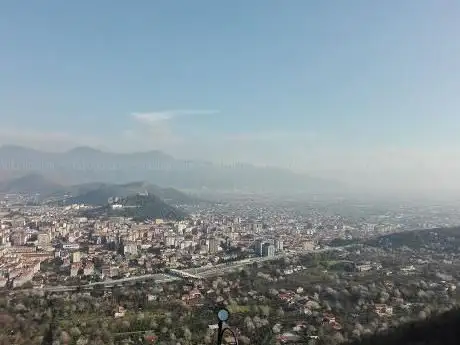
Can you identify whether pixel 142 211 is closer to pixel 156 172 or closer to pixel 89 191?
pixel 89 191

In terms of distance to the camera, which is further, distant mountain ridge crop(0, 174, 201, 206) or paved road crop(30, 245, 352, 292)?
distant mountain ridge crop(0, 174, 201, 206)

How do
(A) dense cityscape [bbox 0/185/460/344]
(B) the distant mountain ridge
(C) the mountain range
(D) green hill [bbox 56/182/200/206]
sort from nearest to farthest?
(A) dense cityscape [bbox 0/185/460/344] → (D) green hill [bbox 56/182/200/206] → (B) the distant mountain ridge → (C) the mountain range

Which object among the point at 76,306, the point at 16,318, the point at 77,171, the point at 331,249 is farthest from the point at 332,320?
the point at 77,171

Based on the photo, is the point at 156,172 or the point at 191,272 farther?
the point at 156,172

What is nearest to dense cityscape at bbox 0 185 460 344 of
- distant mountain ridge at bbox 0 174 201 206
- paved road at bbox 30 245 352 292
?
paved road at bbox 30 245 352 292

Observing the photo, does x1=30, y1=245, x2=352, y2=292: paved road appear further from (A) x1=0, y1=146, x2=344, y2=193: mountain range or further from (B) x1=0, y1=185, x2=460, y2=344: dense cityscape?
(A) x1=0, y1=146, x2=344, y2=193: mountain range

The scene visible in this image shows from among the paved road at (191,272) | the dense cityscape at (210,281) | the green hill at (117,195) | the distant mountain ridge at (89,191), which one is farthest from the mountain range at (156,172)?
the paved road at (191,272)

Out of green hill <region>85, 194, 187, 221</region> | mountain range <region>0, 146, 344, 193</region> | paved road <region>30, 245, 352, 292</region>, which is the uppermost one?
mountain range <region>0, 146, 344, 193</region>

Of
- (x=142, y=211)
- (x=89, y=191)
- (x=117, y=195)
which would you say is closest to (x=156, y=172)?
(x=89, y=191)

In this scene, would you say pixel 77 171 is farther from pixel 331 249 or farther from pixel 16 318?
pixel 16 318

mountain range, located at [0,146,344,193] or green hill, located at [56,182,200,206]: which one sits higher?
mountain range, located at [0,146,344,193]
